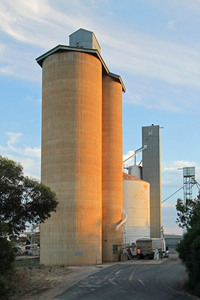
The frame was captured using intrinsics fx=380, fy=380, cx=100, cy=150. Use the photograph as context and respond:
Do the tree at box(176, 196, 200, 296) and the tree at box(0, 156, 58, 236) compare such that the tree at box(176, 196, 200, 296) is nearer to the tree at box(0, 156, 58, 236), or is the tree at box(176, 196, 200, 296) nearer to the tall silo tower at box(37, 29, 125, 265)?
the tree at box(0, 156, 58, 236)

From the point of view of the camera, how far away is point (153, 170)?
235 feet

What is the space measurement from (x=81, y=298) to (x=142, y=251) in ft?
104

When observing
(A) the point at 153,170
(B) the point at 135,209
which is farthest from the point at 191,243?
(A) the point at 153,170

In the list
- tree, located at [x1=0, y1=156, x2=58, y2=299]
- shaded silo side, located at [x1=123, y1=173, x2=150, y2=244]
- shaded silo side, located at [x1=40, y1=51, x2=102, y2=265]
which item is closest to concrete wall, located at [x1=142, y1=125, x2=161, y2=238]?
shaded silo side, located at [x1=123, y1=173, x2=150, y2=244]

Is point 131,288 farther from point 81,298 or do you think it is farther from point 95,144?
point 95,144

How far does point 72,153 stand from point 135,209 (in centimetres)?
2030

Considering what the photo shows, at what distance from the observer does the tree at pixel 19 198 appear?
81.6 feet

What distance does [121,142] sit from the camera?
5544 centimetres

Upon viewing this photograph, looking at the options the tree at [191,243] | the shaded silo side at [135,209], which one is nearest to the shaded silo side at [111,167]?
the shaded silo side at [135,209]

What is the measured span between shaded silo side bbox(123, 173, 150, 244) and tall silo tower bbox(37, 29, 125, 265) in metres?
13.8

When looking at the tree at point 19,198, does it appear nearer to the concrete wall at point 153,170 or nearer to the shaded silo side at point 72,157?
the shaded silo side at point 72,157

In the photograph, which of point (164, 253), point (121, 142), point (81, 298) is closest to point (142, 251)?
point (164, 253)

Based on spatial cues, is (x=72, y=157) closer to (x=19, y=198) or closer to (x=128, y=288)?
(x=19, y=198)

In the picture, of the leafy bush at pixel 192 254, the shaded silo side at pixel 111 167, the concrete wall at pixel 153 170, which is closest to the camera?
the leafy bush at pixel 192 254
